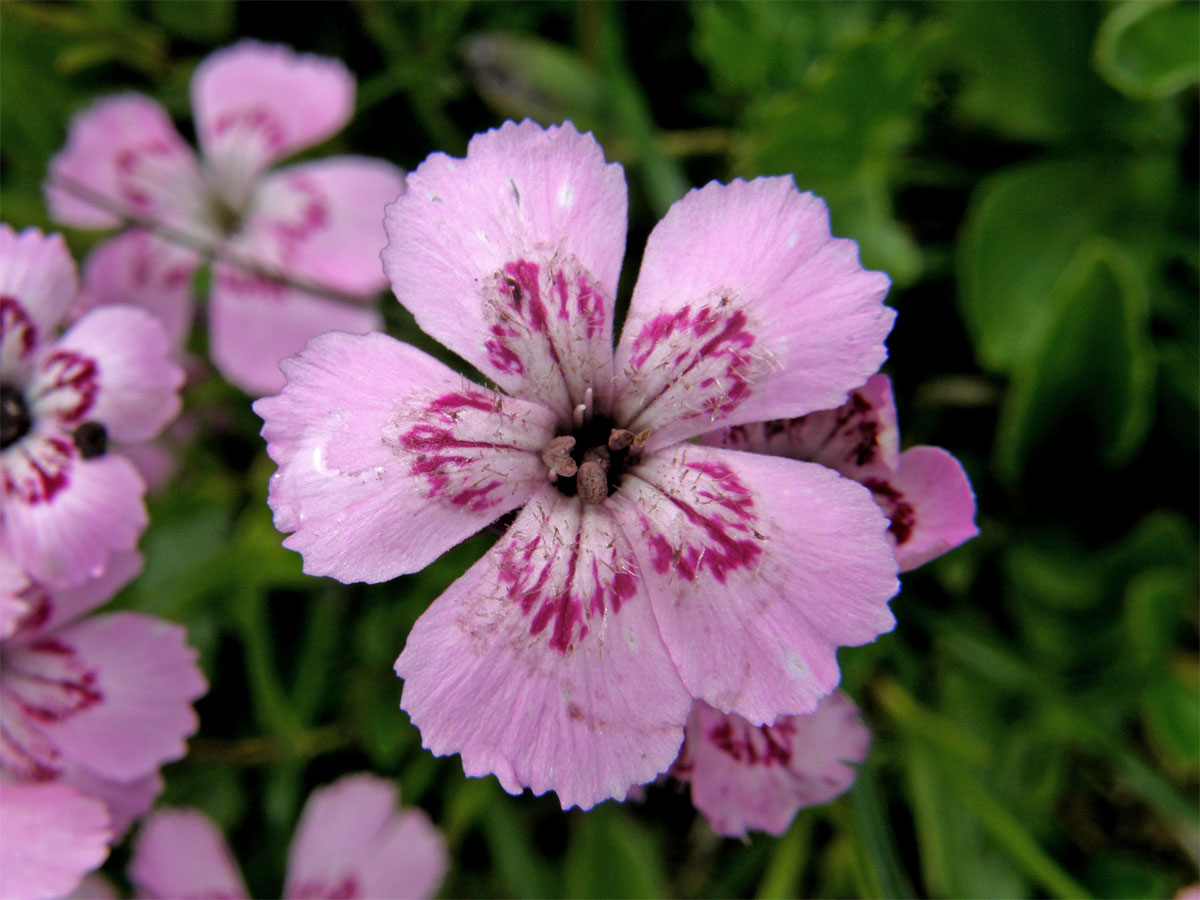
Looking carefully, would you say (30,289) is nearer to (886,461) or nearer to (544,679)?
(544,679)

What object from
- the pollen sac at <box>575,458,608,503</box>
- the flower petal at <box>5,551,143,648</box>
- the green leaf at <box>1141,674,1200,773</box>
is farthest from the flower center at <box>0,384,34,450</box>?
the green leaf at <box>1141,674,1200,773</box>

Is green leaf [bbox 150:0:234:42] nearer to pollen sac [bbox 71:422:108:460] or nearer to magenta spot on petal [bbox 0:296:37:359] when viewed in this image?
magenta spot on petal [bbox 0:296:37:359]

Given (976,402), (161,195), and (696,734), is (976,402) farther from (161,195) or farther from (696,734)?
(161,195)

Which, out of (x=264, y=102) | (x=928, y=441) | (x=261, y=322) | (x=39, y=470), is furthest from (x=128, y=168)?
(x=928, y=441)

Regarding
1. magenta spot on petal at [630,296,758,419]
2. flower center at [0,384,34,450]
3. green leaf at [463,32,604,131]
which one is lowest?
flower center at [0,384,34,450]

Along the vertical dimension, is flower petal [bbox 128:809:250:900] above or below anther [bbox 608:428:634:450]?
below
